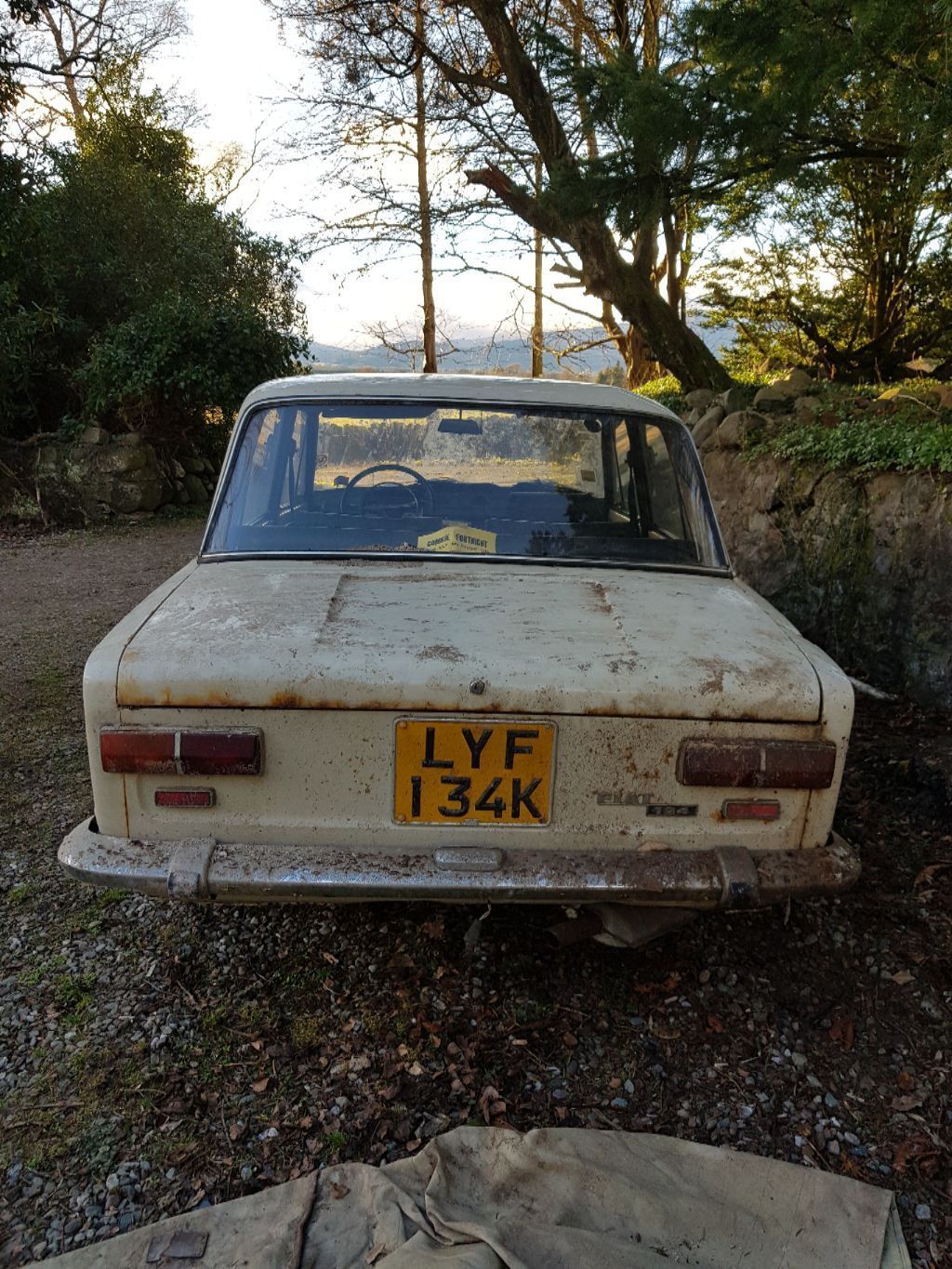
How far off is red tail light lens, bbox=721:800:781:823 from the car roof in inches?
59.3

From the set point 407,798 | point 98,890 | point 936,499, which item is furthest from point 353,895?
point 936,499

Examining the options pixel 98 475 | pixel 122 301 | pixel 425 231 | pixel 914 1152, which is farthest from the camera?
pixel 425 231

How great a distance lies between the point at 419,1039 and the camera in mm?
2371

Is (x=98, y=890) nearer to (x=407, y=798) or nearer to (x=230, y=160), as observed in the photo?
(x=407, y=798)

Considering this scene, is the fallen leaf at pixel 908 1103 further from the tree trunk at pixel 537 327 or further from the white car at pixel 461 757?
the tree trunk at pixel 537 327

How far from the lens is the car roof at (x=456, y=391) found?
3.09 meters

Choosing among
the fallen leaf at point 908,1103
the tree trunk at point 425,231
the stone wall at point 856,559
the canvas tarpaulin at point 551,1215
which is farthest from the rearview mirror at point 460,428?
the tree trunk at point 425,231

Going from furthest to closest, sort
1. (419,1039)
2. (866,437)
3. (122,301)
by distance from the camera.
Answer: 1. (122,301)
2. (866,437)
3. (419,1039)

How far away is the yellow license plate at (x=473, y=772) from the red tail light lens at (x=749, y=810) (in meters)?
0.43

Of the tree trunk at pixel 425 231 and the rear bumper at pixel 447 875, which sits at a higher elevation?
the tree trunk at pixel 425 231

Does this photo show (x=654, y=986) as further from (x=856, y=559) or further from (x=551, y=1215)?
(x=856, y=559)

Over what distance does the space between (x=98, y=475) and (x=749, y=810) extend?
418 inches

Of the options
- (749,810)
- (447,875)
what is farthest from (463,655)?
(749,810)

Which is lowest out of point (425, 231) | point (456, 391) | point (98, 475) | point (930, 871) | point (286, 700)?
point (98, 475)
